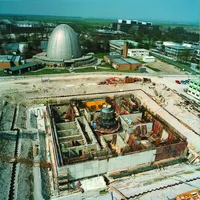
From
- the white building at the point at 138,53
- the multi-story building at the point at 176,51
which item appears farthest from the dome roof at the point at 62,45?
A: the multi-story building at the point at 176,51

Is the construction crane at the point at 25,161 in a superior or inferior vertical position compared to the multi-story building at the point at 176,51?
inferior

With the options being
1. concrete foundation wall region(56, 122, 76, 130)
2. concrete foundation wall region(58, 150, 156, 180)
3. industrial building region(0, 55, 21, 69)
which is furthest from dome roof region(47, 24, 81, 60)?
concrete foundation wall region(58, 150, 156, 180)

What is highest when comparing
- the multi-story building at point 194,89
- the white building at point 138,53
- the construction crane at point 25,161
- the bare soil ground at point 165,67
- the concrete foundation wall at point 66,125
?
the white building at point 138,53

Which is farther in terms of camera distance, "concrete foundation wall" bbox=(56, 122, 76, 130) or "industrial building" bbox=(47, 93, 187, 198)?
"concrete foundation wall" bbox=(56, 122, 76, 130)

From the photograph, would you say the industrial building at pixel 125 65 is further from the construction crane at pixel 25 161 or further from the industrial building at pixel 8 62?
the construction crane at pixel 25 161

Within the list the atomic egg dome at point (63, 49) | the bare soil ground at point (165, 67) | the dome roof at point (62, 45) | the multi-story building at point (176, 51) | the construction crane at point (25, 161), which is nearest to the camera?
the construction crane at point (25, 161)

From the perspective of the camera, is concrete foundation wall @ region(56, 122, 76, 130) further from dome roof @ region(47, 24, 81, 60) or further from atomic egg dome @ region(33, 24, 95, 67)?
dome roof @ region(47, 24, 81, 60)

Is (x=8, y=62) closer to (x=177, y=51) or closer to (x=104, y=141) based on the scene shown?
(x=104, y=141)

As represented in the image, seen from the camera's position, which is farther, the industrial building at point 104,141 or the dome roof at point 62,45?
the dome roof at point 62,45
